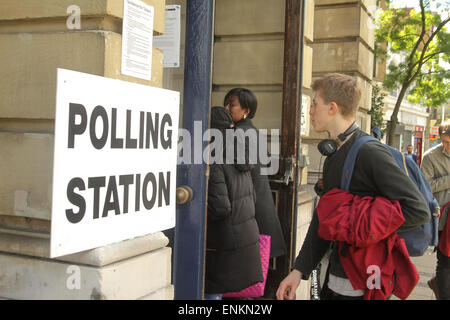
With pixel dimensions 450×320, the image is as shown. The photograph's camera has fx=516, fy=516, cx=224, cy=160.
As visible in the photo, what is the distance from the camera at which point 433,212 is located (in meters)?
2.66

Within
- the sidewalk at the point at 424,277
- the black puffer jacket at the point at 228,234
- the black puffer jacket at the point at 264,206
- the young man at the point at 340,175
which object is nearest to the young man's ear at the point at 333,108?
the young man at the point at 340,175

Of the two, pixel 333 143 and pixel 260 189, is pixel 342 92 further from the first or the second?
pixel 260 189

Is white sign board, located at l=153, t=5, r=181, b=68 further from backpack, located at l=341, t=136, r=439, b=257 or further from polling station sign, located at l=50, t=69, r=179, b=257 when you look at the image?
backpack, located at l=341, t=136, r=439, b=257

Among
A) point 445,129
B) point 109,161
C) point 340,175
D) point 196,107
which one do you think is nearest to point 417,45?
point 445,129

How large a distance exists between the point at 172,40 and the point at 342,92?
4.61 feet

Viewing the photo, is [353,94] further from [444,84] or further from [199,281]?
[444,84]

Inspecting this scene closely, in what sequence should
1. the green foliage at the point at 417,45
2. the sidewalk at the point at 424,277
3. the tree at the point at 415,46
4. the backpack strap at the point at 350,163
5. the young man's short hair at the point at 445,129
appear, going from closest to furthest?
the backpack strap at the point at 350,163, the young man's short hair at the point at 445,129, the sidewalk at the point at 424,277, the tree at the point at 415,46, the green foliage at the point at 417,45

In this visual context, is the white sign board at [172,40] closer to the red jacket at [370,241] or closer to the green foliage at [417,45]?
the red jacket at [370,241]

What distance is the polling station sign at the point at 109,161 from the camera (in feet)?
6.57

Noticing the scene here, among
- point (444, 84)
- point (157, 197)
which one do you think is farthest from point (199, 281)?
point (444, 84)

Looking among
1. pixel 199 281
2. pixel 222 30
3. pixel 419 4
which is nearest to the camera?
pixel 199 281

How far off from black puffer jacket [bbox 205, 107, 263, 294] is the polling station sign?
1.00 metres

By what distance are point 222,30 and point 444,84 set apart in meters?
15.8

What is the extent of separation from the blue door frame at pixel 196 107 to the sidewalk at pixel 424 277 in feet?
10.8
